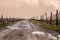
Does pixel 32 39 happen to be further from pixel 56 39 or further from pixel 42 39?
pixel 56 39

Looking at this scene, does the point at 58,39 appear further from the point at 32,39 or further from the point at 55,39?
the point at 32,39

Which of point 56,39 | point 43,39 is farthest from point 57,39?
point 43,39

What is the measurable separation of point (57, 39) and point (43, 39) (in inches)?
62.8

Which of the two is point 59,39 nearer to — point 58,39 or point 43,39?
point 58,39

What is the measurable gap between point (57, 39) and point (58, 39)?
7.0 inches

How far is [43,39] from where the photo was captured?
24.2 m

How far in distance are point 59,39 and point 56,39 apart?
391 millimetres

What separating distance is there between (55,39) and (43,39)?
139 centimetres

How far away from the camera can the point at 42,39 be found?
2419cm

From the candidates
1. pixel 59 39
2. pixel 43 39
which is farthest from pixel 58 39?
pixel 43 39

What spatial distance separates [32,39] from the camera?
23516 mm

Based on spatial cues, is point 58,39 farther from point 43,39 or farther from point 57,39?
point 43,39

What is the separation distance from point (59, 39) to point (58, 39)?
15cm

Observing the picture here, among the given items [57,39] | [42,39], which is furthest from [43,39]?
[57,39]
